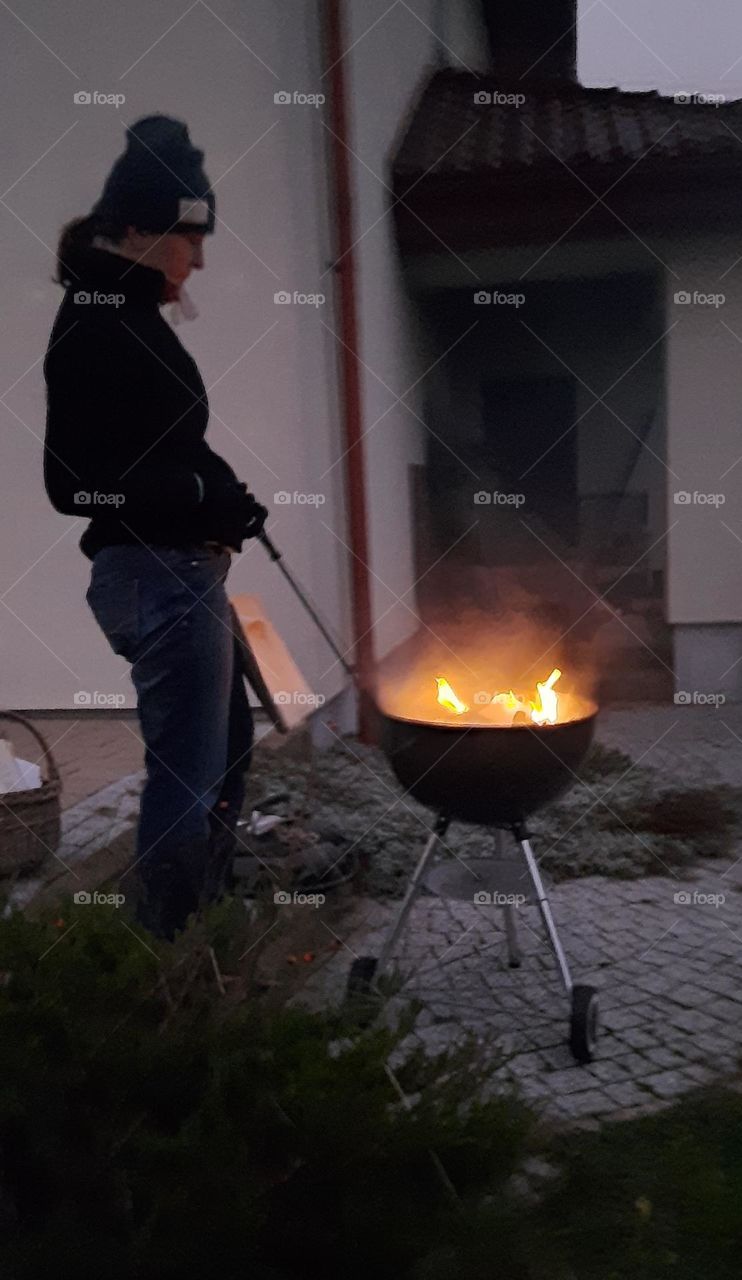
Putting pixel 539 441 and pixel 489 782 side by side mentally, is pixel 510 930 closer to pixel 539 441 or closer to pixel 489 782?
pixel 489 782

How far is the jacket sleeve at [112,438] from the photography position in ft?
8.34

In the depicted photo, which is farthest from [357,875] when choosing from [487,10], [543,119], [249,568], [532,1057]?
[487,10]

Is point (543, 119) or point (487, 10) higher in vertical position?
point (487, 10)

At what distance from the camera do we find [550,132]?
2844 mm

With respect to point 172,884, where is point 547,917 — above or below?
below

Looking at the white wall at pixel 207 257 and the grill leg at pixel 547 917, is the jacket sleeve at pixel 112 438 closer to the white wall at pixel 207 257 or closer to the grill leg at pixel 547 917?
the white wall at pixel 207 257

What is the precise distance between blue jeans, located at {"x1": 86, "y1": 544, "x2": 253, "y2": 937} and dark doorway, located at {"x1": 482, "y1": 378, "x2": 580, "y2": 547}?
0.88m

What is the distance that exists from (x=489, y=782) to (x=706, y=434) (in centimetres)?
112

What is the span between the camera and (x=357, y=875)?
10.5 feet

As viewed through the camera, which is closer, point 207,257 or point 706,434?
point 207,257

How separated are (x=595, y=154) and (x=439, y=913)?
89.8 inches

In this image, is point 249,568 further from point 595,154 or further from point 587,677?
point 595,154

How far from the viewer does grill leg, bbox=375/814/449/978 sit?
2.86 metres

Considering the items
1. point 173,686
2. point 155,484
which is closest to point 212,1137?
point 173,686
